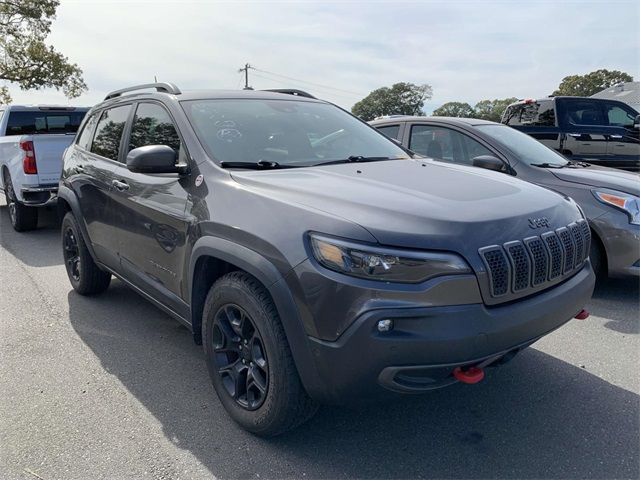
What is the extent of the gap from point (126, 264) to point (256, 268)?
1.78 metres

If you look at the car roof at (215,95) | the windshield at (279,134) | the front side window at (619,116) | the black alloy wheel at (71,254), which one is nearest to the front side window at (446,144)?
the windshield at (279,134)

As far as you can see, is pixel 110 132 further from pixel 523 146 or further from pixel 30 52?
pixel 30 52

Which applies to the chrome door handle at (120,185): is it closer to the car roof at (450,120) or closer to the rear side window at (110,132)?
the rear side window at (110,132)

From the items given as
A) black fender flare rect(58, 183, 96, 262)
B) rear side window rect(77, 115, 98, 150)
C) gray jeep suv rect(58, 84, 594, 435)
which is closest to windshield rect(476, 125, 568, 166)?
gray jeep suv rect(58, 84, 594, 435)

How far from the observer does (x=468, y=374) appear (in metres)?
2.18

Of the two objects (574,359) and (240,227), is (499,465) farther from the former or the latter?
(240,227)

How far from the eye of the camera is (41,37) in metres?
25.9

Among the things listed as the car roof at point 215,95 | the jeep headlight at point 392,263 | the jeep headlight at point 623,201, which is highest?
the car roof at point 215,95

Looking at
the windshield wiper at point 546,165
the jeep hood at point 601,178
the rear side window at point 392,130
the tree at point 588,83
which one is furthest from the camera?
the tree at point 588,83

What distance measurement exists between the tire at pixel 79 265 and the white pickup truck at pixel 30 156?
2.77m

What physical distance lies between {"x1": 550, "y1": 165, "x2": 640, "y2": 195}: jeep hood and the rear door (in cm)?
670

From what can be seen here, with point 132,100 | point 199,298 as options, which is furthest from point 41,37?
point 199,298

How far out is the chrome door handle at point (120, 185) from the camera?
11.8 feet

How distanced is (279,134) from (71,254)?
2850 millimetres
